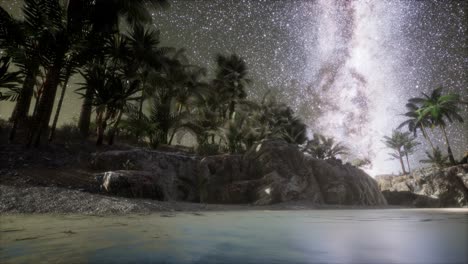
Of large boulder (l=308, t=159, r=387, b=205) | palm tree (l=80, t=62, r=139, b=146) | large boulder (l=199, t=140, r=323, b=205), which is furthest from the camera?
large boulder (l=308, t=159, r=387, b=205)

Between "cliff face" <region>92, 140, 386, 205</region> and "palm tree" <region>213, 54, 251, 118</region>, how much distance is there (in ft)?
46.1

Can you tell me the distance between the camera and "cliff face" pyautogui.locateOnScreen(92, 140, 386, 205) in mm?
11055

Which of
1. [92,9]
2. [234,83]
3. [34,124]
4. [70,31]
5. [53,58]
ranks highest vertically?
[234,83]

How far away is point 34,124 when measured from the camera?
11250 millimetres

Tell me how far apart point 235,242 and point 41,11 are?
12.6 metres

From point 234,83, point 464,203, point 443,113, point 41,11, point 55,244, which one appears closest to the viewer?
point 55,244

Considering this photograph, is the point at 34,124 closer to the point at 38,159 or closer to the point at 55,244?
the point at 38,159

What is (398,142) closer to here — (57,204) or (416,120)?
(416,120)

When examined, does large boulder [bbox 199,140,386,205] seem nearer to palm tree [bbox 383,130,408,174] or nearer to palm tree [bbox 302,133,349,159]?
palm tree [bbox 302,133,349,159]

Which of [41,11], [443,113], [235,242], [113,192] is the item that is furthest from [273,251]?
[443,113]

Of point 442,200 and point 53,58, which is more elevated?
point 53,58

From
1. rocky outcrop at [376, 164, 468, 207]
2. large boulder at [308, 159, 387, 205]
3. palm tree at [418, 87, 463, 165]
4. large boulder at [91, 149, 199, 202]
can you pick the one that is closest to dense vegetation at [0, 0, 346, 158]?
large boulder at [91, 149, 199, 202]

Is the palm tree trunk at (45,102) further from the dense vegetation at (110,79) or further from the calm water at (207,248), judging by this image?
the calm water at (207,248)

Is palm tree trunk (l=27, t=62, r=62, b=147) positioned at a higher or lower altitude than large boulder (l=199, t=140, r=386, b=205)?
higher
